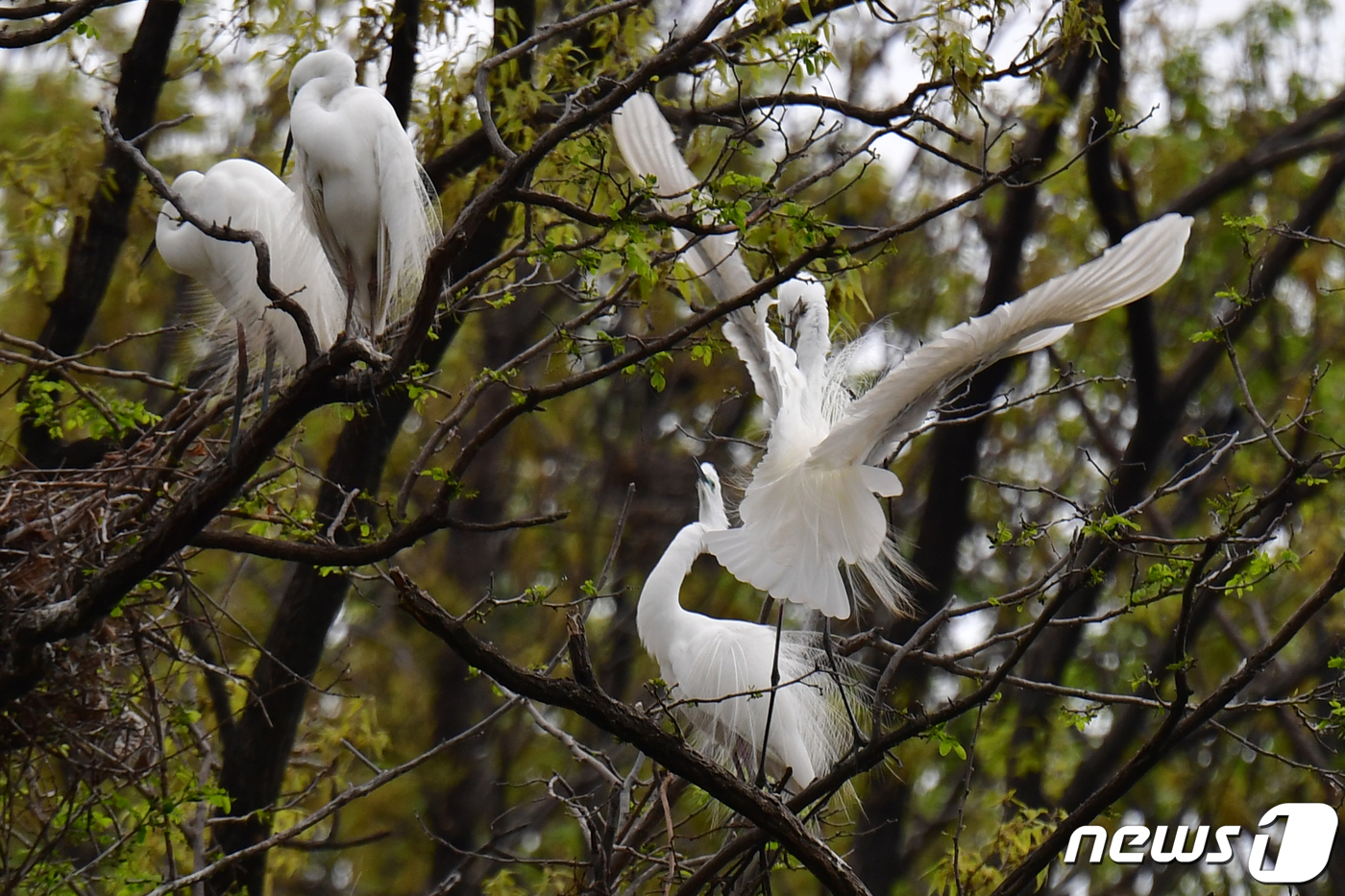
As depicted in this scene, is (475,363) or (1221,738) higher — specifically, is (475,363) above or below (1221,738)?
above

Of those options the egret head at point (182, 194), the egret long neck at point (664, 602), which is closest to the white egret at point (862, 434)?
the egret long neck at point (664, 602)

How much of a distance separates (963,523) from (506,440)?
4002 millimetres

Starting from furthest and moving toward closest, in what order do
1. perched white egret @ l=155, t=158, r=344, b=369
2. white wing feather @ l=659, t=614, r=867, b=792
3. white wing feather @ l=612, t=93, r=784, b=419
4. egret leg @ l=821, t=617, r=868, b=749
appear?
white wing feather @ l=659, t=614, r=867, b=792, perched white egret @ l=155, t=158, r=344, b=369, white wing feather @ l=612, t=93, r=784, b=419, egret leg @ l=821, t=617, r=868, b=749

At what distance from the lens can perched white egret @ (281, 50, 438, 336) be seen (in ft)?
12.1

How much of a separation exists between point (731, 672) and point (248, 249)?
181 cm

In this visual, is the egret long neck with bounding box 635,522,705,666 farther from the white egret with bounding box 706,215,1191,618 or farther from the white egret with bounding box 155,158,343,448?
the white egret with bounding box 155,158,343,448

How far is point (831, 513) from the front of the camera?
3.71 m

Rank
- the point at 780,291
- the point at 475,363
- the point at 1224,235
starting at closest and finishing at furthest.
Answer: the point at 780,291 < the point at 1224,235 < the point at 475,363

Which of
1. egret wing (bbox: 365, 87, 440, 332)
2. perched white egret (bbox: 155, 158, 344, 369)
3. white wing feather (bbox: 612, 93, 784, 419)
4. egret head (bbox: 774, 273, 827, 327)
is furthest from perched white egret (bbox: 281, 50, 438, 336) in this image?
egret head (bbox: 774, 273, 827, 327)

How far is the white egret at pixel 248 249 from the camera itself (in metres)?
4.07

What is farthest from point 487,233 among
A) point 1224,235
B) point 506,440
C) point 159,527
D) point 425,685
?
point 425,685

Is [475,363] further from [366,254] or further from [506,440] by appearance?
[366,254]

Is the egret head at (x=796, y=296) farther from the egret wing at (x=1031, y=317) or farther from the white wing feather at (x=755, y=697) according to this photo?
the white wing feather at (x=755, y=697)

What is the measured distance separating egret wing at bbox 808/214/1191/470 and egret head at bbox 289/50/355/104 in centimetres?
167
